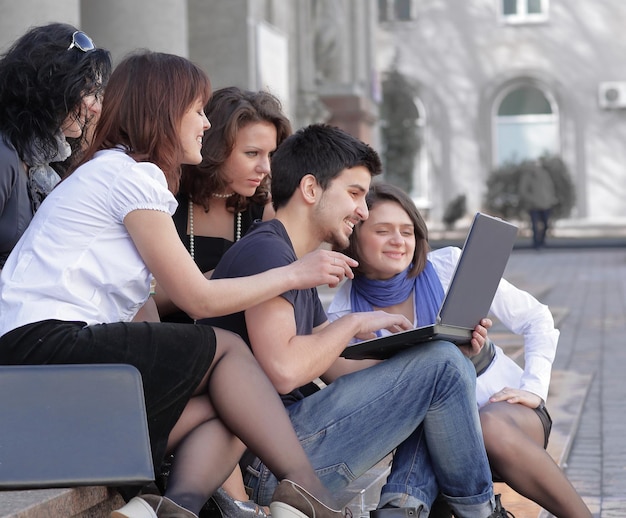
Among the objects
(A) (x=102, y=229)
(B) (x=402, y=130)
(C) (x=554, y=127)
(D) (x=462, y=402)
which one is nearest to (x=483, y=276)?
(D) (x=462, y=402)

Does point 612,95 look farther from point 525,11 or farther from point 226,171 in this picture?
point 226,171

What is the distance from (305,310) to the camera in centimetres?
332

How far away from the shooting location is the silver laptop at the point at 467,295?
3143 millimetres

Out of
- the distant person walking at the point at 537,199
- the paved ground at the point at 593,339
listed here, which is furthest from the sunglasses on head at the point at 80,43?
the distant person walking at the point at 537,199

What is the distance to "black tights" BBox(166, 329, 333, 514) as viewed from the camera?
290cm

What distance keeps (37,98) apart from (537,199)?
20.7 m

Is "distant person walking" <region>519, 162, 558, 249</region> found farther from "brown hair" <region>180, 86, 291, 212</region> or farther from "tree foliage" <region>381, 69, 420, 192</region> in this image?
"brown hair" <region>180, 86, 291, 212</region>

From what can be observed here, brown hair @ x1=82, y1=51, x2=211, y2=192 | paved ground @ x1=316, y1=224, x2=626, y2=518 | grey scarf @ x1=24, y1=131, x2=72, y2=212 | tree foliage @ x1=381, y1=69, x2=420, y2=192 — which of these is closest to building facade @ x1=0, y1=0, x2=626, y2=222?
tree foliage @ x1=381, y1=69, x2=420, y2=192

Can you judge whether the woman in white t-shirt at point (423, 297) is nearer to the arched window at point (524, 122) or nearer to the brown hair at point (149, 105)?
the brown hair at point (149, 105)

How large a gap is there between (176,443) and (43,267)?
0.53m

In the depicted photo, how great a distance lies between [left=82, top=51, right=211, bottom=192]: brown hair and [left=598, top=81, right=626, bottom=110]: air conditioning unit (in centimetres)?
2915

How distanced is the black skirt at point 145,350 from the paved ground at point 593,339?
190cm

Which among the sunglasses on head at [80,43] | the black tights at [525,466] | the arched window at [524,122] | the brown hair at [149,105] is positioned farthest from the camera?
the arched window at [524,122]

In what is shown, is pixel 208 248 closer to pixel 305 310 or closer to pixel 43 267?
pixel 305 310
